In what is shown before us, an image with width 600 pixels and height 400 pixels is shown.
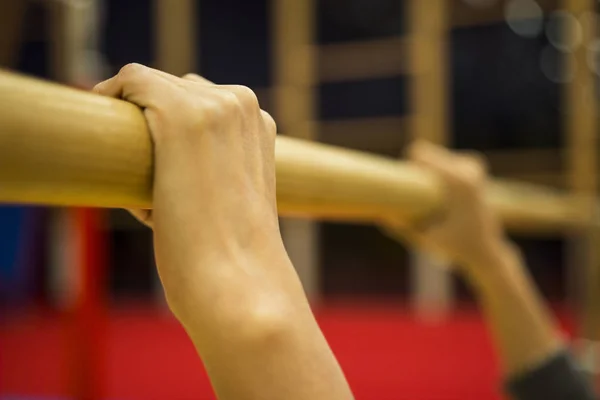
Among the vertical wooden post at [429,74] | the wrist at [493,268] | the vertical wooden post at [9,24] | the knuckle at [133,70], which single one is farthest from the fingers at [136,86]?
the vertical wooden post at [429,74]

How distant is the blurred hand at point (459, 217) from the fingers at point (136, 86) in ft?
1.76

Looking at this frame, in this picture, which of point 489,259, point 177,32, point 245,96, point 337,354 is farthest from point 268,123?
point 177,32

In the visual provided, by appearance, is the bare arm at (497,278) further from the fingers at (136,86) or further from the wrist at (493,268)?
the fingers at (136,86)

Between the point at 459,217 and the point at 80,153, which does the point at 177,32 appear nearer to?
the point at 459,217

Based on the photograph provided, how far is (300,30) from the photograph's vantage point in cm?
337

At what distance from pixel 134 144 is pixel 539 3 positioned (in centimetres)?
312

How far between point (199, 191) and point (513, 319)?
26.8 inches

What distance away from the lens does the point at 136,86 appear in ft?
1.09

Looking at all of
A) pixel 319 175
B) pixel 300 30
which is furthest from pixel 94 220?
pixel 300 30

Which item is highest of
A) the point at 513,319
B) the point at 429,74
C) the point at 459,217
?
the point at 429,74

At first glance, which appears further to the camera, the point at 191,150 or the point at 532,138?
the point at 532,138

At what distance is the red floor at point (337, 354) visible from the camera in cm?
160

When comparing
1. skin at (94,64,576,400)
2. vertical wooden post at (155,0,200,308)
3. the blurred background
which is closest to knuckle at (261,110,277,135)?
skin at (94,64,576,400)

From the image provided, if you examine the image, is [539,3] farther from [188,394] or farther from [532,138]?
[188,394]
